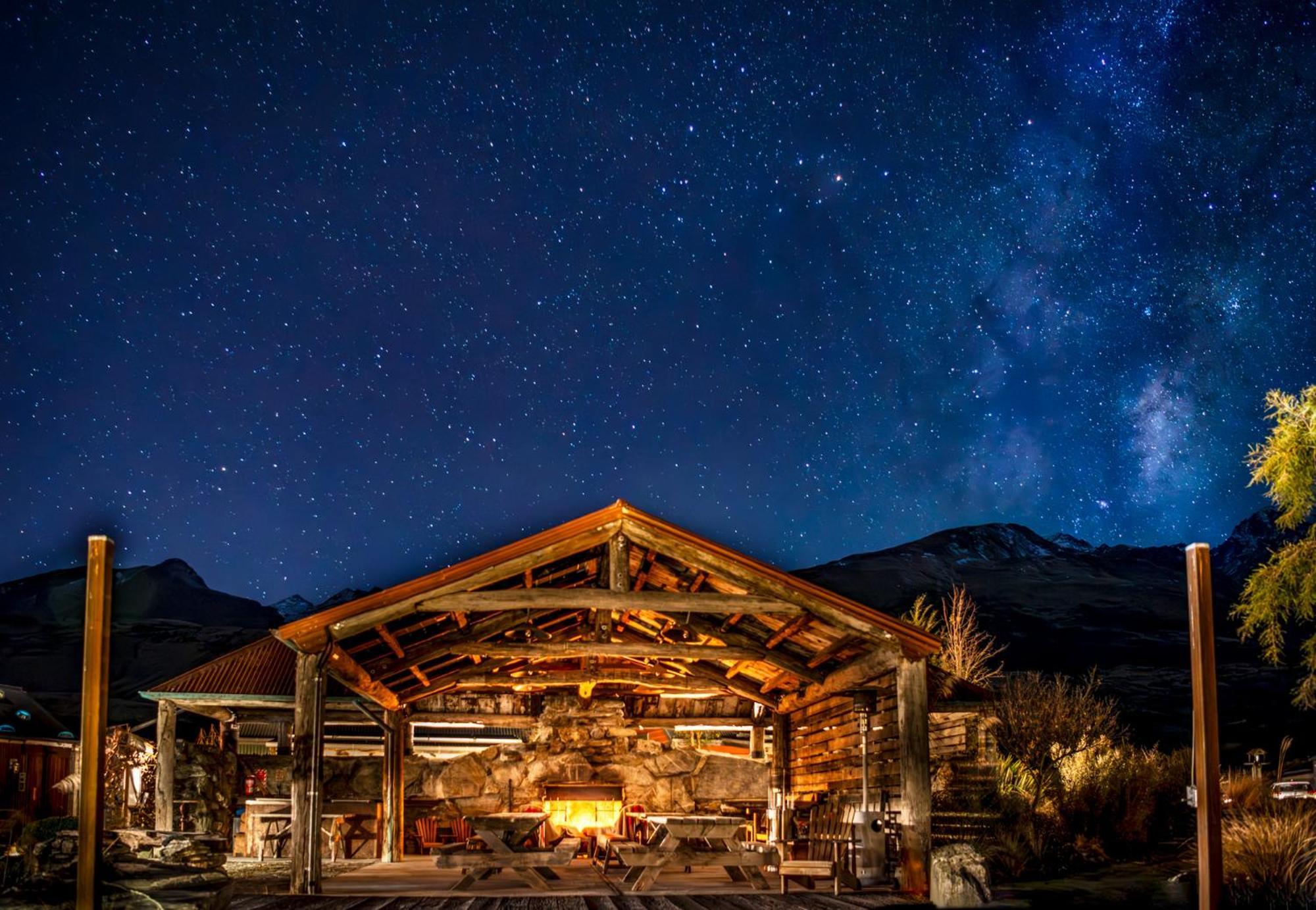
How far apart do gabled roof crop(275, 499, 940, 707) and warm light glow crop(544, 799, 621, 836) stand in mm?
2018

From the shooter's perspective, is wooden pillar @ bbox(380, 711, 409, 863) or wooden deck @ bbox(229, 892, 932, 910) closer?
wooden deck @ bbox(229, 892, 932, 910)

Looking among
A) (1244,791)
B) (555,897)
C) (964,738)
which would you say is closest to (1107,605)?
(964,738)

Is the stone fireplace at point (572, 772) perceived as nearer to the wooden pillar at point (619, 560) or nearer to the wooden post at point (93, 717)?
the wooden pillar at point (619, 560)

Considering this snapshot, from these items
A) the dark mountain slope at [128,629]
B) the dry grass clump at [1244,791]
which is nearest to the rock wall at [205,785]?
the dry grass clump at [1244,791]

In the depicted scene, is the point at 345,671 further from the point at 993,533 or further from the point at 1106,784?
the point at 993,533

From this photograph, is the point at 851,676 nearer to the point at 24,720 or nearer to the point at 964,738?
the point at 964,738

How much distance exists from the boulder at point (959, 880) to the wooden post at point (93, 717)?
7025 mm

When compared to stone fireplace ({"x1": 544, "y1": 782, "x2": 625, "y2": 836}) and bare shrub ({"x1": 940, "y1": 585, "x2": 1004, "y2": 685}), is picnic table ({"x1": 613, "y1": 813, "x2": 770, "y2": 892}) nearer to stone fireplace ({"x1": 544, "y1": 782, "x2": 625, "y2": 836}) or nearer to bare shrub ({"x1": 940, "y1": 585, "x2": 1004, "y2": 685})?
stone fireplace ({"x1": 544, "y1": 782, "x2": 625, "y2": 836})

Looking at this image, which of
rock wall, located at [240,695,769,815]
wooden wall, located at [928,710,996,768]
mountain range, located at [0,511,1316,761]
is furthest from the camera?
mountain range, located at [0,511,1316,761]

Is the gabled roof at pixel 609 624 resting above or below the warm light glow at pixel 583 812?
above

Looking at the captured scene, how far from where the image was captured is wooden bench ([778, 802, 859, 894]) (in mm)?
11164

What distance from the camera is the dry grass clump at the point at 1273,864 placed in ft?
33.4

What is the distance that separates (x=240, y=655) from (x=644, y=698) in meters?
6.91

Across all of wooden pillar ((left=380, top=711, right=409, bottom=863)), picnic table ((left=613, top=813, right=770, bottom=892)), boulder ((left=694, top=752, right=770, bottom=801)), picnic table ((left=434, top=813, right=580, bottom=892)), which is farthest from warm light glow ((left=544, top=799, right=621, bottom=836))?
picnic table ((left=613, top=813, right=770, bottom=892))
